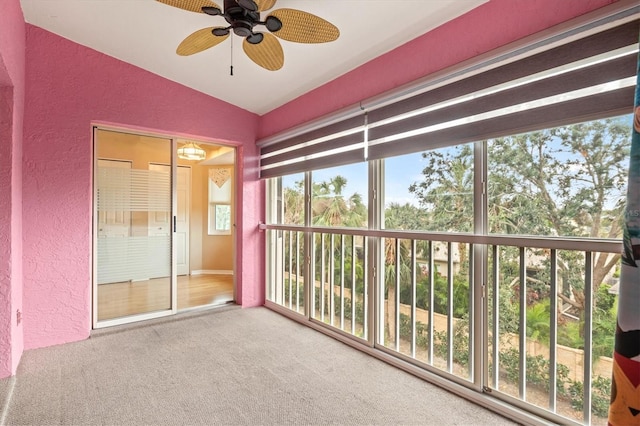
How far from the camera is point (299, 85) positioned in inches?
127

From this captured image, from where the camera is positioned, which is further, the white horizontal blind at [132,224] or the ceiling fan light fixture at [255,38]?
the white horizontal blind at [132,224]

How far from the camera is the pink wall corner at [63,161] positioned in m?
2.72

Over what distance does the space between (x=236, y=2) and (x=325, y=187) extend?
6.20ft

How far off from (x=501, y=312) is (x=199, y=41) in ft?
8.16

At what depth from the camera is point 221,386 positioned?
2.14 metres

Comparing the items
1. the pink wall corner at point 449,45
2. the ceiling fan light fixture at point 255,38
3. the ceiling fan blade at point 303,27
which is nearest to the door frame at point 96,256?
the pink wall corner at point 449,45

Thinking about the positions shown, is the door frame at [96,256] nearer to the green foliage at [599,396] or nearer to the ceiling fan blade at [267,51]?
the ceiling fan blade at [267,51]

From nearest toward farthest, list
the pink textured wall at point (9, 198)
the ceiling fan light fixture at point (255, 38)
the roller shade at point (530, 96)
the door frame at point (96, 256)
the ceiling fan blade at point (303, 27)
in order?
the roller shade at point (530, 96) → the ceiling fan blade at point (303, 27) → the ceiling fan light fixture at point (255, 38) → the pink textured wall at point (9, 198) → the door frame at point (96, 256)

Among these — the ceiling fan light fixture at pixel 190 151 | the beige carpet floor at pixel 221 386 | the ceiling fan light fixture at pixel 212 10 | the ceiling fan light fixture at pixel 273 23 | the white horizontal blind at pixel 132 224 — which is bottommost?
the beige carpet floor at pixel 221 386

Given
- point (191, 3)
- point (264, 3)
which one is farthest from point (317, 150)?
point (191, 3)

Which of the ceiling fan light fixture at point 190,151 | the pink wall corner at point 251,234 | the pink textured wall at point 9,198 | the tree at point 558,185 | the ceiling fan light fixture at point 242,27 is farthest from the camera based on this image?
the ceiling fan light fixture at point 190,151

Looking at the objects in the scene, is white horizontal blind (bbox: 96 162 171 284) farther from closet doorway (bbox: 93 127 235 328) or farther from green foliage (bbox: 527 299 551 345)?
green foliage (bbox: 527 299 551 345)

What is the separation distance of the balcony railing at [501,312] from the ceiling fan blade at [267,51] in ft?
4.74

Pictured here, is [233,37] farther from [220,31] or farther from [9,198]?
[9,198]
